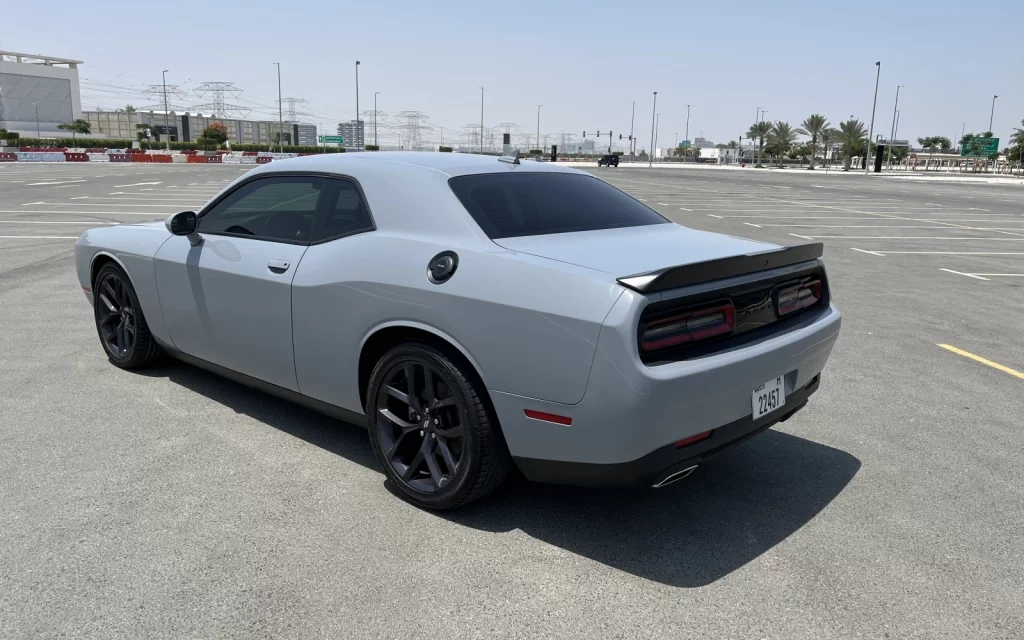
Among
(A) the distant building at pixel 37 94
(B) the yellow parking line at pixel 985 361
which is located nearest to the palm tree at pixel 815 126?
(B) the yellow parking line at pixel 985 361

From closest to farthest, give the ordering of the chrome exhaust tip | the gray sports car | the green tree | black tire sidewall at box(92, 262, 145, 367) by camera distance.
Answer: the gray sports car → the chrome exhaust tip → black tire sidewall at box(92, 262, 145, 367) → the green tree

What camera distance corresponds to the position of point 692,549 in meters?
3.13

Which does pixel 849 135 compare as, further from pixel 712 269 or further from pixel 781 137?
pixel 712 269

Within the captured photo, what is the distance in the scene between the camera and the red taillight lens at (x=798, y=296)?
3.42 m

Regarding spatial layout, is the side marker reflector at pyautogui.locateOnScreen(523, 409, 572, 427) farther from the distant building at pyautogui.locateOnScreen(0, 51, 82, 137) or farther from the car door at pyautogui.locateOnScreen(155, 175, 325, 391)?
the distant building at pyautogui.locateOnScreen(0, 51, 82, 137)

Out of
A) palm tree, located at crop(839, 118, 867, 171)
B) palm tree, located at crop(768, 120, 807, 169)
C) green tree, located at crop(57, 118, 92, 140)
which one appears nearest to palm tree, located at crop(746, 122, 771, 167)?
palm tree, located at crop(768, 120, 807, 169)

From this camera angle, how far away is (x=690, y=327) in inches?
115

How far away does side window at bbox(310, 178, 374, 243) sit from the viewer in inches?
144

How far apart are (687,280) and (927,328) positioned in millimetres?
5343

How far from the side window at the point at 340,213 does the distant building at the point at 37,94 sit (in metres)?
151

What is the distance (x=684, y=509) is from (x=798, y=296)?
1.11 m

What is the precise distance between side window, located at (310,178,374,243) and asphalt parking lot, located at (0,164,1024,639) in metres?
1.17

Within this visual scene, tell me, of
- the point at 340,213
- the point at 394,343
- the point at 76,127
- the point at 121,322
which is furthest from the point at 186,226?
the point at 76,127

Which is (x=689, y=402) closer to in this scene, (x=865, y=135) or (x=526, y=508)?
(x=526, y=508)
